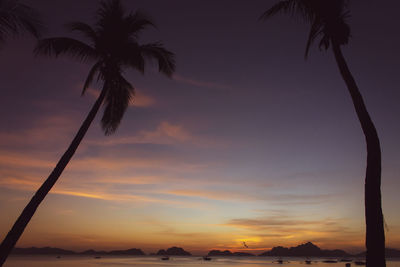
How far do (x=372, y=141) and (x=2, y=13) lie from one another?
1042 cm

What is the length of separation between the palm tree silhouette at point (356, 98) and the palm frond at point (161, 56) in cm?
507

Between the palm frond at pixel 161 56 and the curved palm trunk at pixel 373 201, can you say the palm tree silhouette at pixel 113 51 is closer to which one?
the palm frond at pixel 161 56

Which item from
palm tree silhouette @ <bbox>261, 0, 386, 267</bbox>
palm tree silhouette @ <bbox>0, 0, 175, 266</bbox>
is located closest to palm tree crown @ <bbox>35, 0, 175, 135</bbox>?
palm tree silhouette @ <bbox>0, 0, 175, 266</bbox>

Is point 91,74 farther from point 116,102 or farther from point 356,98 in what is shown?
point 356,98

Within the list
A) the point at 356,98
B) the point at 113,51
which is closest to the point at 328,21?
the point at 356,98

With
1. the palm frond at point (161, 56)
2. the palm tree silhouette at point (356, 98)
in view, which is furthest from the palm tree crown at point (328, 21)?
the palm frond at point (161, 56)

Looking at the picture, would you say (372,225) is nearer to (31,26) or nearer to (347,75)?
(347,75)

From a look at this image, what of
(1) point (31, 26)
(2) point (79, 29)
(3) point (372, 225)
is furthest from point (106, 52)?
(3) point (372, 225)

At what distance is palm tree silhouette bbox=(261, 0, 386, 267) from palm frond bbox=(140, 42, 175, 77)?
5.07m

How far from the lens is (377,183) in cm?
744

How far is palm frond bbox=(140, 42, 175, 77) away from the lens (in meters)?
13.7

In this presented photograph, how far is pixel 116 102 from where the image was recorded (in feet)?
45.8

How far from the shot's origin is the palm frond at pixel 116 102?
1357 centimetres

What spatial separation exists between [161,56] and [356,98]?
8.22 metres
